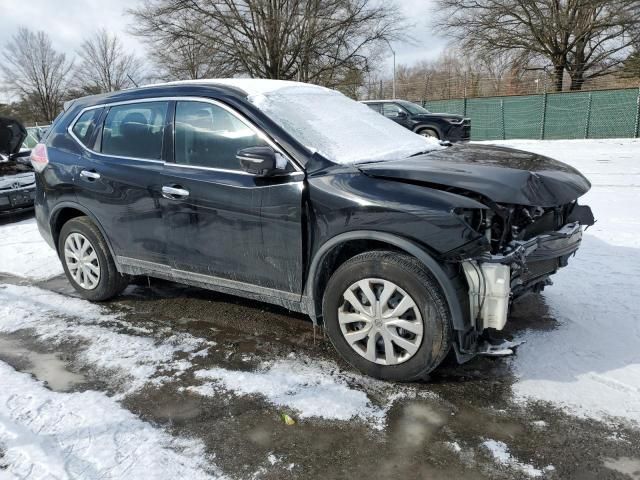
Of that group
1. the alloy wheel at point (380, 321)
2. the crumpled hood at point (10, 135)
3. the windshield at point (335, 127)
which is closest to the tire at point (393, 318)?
the alloy wheel at point (380, 321)

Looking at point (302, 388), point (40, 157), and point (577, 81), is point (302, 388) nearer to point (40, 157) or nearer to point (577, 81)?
point (40, 157)

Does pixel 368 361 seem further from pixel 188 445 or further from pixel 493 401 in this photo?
pixel 188 445

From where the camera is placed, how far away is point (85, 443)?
2.52 metres

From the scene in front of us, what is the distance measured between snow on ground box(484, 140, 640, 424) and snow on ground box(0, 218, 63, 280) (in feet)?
16.0

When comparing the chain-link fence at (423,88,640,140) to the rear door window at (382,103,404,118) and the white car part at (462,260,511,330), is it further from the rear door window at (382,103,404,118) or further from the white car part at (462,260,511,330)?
the white car part at (462,260,511,330)

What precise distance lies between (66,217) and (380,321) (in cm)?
323

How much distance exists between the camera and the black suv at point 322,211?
2732 millimetres

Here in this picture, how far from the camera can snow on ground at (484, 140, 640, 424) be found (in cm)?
279

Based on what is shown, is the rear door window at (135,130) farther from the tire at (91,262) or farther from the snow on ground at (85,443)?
the snow on ground at (85,443)

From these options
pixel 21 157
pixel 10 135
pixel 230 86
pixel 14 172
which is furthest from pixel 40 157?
pixel 21 157

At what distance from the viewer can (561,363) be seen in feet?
10.2

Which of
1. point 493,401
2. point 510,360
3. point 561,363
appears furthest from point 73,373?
point 561,363

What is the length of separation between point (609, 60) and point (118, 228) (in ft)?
103

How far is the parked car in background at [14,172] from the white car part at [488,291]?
8352 millimetres
